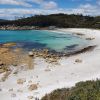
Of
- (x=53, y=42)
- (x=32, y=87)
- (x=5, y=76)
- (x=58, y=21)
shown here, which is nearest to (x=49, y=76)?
(x=32, y=87)

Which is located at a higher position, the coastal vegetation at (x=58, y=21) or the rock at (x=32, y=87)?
the coastal vegetation at (x=58, y=21)

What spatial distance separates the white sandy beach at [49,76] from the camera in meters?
21.4

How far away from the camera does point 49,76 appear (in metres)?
26.2

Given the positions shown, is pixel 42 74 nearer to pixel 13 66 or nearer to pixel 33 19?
pixel 13 66

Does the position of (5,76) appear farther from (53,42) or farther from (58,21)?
(58,21)

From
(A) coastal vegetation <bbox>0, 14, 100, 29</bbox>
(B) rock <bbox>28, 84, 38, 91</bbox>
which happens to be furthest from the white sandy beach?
(A) coastal vegetation <bbox>0, 14, 100, 29</bbox>

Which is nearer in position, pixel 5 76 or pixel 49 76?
pixel 49 76

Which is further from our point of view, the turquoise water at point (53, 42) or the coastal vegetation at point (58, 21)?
the coastal vegetation at point (58, 21)

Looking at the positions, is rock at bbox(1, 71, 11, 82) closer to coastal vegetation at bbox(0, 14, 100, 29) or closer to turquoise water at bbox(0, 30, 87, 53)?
turquoise water at bbox(0, 30, 87, 53)

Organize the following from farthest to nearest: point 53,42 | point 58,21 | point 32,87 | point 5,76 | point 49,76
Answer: point 58,21 < point 53,42 < point 5,76 < point 49,76 < point 32,87

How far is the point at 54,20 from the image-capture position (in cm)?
13012

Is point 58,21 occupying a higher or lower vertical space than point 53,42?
higher

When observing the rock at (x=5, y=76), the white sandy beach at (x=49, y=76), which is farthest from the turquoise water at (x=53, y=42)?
the rock at (x=5, y=76)

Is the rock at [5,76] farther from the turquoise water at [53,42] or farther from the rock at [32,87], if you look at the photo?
the turquoise water at [53,42]
